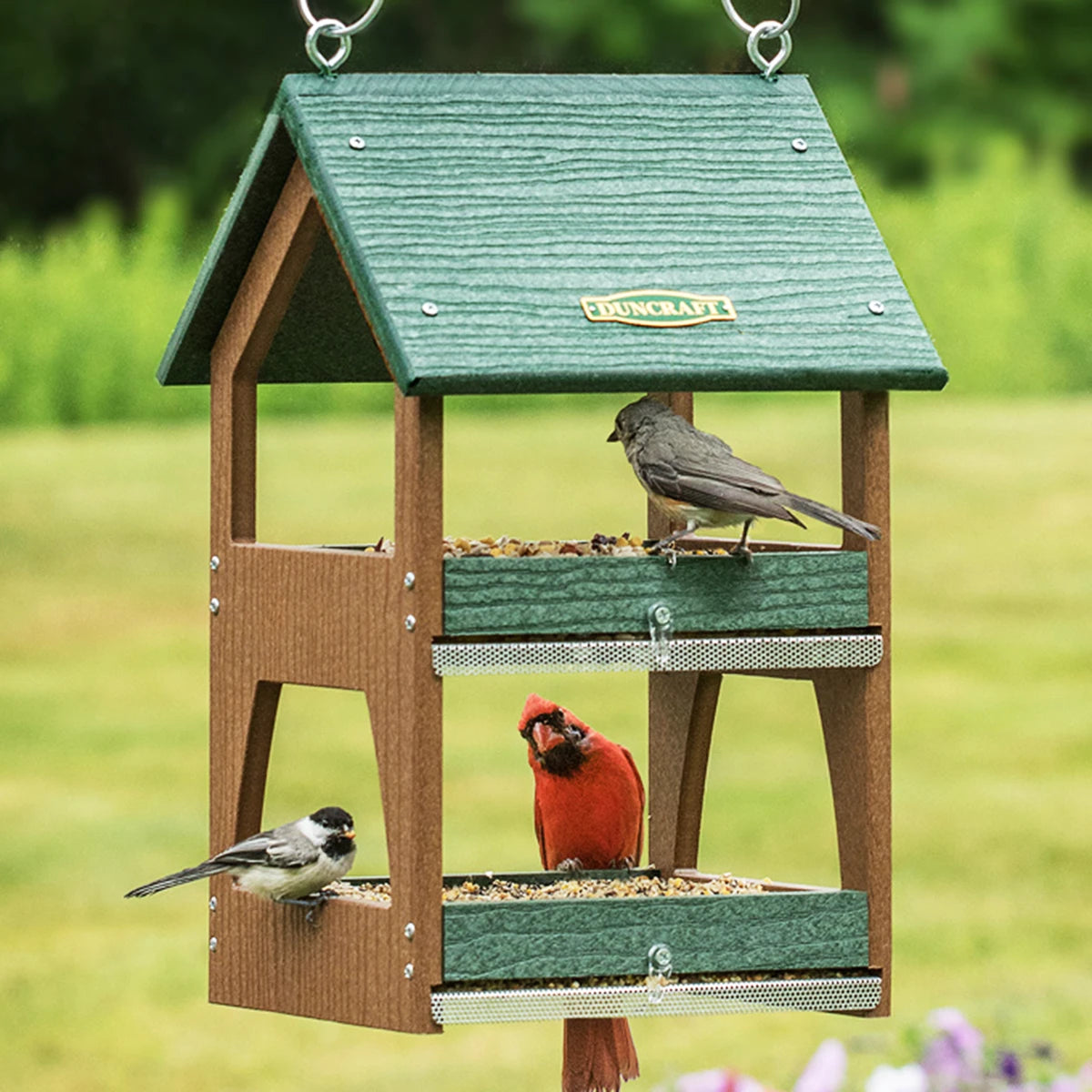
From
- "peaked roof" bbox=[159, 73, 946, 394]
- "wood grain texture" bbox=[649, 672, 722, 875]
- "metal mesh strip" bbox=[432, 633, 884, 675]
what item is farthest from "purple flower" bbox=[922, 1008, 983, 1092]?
"peaked roof" bbox=[159, 73, 946, 394]

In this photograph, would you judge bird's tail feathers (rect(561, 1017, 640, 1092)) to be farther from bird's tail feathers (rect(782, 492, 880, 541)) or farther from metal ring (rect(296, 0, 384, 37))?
metal ring (rect(296, 0, 384, 37))

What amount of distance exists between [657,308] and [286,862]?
1042 mm

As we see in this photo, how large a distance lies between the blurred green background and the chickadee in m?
1.73

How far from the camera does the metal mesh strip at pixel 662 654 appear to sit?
12.4 ft

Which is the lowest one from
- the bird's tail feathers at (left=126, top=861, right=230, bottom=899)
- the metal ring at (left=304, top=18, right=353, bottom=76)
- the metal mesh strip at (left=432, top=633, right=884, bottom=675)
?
the bird's tail feathers at (left=126, top=861, right=230, bottom=899)

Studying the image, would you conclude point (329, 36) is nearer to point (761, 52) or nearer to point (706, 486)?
point (761, 52)

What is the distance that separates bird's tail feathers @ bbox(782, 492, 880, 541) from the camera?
3.83m

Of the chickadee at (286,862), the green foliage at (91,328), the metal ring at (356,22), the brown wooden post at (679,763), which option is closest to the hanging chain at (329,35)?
the metal ring at (356,22)

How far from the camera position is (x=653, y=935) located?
12.9 ft

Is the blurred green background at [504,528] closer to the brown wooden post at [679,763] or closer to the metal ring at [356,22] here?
the brown wooden post at [679,763]

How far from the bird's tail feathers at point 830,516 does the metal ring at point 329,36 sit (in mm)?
971

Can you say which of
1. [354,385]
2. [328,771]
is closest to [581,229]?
[328,771]

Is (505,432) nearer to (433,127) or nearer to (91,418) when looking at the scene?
(91,418)

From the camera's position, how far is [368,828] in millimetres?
12219
